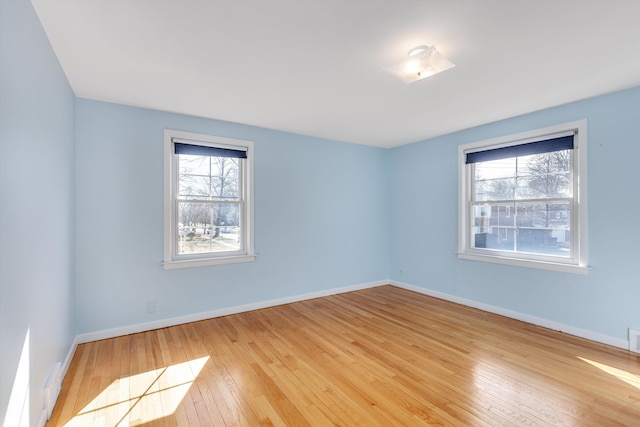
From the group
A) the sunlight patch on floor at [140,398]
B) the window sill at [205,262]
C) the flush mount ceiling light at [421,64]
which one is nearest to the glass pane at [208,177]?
the window sill at [205,262]

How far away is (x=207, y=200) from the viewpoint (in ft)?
11.8

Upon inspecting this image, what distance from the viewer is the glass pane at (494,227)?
3.66 m

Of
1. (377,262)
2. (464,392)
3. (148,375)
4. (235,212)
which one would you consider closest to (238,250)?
(235,212)

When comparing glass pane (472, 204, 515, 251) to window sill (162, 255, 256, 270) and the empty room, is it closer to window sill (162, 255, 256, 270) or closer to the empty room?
the empty room

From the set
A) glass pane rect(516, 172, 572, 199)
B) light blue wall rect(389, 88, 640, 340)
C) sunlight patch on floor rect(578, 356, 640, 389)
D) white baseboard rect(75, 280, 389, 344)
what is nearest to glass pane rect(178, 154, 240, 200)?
white baseboard rect(75, 280, 389, 344)

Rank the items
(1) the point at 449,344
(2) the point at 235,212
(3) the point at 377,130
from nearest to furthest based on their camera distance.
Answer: (1) the point at 449,344 < (2) the point at 235,212 < (3) the point at 377,130

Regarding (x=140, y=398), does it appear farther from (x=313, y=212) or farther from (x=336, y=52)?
(x=313, y=212)

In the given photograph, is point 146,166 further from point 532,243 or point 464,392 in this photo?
point 532,243

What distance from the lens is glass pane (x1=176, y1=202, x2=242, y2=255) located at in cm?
349

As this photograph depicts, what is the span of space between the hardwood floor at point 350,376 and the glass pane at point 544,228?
89 cm

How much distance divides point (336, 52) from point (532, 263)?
10.3ft

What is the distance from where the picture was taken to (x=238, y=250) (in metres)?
3.85

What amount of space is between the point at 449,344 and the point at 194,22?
336 cm

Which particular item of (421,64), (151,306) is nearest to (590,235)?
(421,64)
